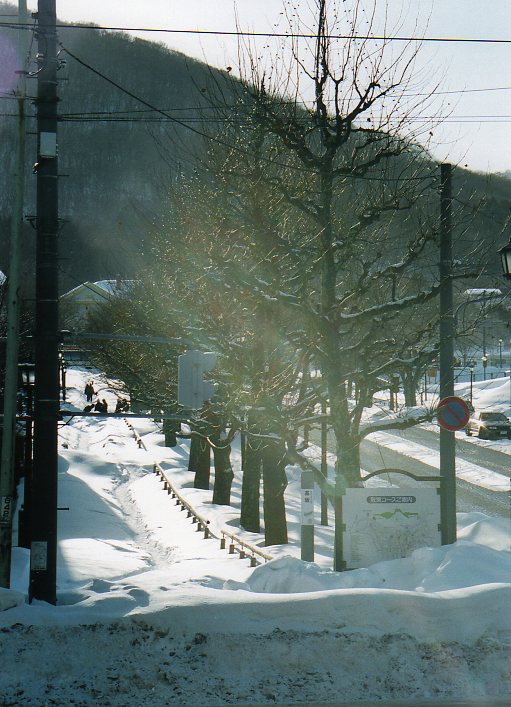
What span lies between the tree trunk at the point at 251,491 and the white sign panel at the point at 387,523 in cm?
932

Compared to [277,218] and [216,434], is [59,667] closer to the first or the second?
[277,218]

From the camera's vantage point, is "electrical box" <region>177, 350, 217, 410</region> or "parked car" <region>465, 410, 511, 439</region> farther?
"parked car" <region>465, 410, 511, 439</region>

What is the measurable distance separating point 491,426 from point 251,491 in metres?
26.6

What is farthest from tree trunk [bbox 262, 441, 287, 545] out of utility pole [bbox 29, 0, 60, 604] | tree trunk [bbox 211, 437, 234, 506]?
utility pole [bbox 29, 0, 60, 604]

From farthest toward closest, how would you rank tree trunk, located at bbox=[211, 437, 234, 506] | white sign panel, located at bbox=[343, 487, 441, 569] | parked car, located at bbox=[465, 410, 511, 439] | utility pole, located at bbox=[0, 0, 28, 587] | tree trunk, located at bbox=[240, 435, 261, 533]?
parked car, located at bbox=[465, 410, 511, 439] → tree trunk, located at bbox=[211, 437, 234, 506] → tree trunk, located at bbox=[240, 435, 261, 533] → white sign panel, located at bbox=[343, 487, 441, 569] → utility pole, located at bbox=[0, 0, 28, 587]

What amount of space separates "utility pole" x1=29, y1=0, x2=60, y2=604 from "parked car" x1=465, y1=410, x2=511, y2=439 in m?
39.2

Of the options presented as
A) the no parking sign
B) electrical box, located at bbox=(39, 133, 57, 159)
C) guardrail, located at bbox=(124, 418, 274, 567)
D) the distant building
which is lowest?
guardrail, located at bbox=(124, 418, 274, 567)

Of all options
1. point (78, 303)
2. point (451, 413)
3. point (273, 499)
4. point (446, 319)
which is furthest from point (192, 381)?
point (78, 303)

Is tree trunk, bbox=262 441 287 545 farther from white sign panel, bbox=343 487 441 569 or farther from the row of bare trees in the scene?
white sign panel, bbox=343 487 441 569

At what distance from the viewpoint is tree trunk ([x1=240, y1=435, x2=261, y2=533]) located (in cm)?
2244

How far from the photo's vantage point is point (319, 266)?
1514cm

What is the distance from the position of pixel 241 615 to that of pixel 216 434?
58.1 ft

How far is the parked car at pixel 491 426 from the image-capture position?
4603 centimetres

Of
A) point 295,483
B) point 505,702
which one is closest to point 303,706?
point 505,702
